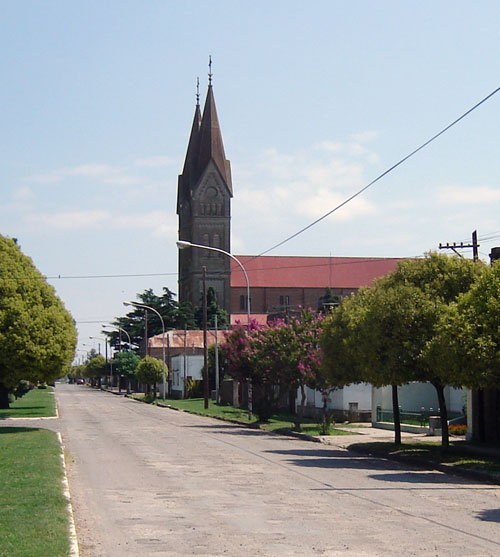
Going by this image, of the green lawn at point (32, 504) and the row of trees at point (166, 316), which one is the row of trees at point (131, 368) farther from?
the green lawn at point (32, 504)

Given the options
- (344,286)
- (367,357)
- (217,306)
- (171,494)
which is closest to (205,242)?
(217,306)

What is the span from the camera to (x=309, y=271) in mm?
136875

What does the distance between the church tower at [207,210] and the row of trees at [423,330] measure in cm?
9613

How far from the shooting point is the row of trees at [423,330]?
59.3ft

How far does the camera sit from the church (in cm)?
12800

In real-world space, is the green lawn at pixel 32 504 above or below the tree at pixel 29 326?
below

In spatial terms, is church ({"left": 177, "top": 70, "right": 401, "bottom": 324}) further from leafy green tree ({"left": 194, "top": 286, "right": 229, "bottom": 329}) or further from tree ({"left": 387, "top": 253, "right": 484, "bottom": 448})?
tree ({"left": 387, "top": 253, "right": 484, "bottom": 448})

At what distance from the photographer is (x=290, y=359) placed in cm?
3497

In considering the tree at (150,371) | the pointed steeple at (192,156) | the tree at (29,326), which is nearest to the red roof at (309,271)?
the pointed steeple at (192,156)

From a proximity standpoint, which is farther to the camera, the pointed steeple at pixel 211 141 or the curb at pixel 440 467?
the pointed steeple at pixel 211 141

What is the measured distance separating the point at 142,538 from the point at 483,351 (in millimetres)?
9472

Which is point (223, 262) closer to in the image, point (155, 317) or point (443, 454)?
point (155, 317)

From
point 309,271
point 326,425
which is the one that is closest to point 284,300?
point 309,271

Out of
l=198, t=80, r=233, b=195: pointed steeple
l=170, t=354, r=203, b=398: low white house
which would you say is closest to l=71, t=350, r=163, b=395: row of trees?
l=170, t=354, r=203, b=398: low white house
